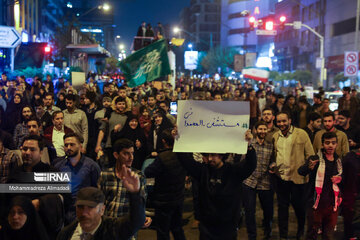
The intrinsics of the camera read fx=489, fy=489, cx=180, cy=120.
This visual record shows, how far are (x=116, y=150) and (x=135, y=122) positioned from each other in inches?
149

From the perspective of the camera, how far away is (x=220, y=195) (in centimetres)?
492

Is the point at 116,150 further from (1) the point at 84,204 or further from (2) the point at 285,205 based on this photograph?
(2) the point at 285,205

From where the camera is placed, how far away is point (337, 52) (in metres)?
54.1

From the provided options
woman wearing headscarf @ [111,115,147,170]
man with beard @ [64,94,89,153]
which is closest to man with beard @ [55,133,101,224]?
woman wearing headscarf @ [111,115,147,170]

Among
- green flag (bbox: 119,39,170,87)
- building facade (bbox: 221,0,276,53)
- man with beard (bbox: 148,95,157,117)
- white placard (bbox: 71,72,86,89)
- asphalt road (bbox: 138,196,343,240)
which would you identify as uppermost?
building facade (bbox: 221,0,276,53)

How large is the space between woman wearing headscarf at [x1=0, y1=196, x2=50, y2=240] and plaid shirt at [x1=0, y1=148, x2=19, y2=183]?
1303 millimetres

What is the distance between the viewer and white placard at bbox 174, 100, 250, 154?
497 cm

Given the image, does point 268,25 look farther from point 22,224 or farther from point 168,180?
point 22,224

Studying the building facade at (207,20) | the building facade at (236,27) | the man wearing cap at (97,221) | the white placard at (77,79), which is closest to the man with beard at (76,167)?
the man wearing cap at (97,221)

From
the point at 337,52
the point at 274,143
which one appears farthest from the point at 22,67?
the point at 337,52

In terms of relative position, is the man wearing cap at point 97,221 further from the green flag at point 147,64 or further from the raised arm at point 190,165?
the green flag at point 147,64

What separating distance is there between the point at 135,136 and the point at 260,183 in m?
2.73

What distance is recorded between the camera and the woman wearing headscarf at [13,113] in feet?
36.6

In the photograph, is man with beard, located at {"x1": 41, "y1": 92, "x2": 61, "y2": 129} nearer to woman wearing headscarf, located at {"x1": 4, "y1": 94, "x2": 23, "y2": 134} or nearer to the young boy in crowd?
woman wearing headscarf, located at {"x1": 4, "y1": 94, "x2": 23, "y2": 134}
